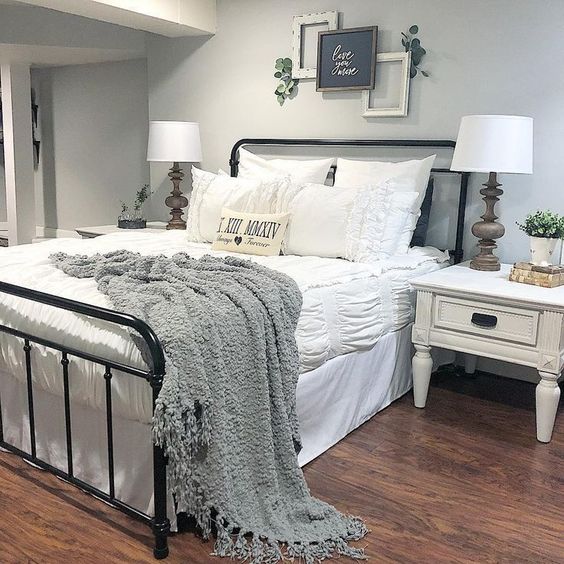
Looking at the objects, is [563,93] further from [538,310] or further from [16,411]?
[16,411]

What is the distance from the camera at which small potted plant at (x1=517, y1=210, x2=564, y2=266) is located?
2.69m

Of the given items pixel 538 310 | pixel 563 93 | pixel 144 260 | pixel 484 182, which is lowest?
pixel 538 310

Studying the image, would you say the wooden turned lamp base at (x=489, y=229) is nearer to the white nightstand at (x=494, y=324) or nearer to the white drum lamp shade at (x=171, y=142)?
the white nightstand at (x=494, y=324)

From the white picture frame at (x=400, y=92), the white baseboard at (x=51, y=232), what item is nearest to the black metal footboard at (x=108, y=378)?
the white picture frame at (x=400, y=92)

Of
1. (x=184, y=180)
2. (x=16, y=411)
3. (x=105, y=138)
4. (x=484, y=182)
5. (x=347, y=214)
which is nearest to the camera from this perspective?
(x=16, y=411)

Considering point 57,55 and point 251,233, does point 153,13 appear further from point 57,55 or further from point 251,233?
point 57,55

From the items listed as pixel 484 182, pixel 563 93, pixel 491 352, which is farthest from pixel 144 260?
pixel 563 93

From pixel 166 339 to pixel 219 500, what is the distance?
1.61 feet

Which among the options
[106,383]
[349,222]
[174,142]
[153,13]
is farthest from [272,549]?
[153,13]

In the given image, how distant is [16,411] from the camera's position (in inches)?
91.7

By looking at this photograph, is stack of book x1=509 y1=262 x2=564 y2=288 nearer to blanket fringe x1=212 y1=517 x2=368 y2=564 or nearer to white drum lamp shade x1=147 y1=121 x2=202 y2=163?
blanket fringe x1=212 y1=517 x2=368 y2=564

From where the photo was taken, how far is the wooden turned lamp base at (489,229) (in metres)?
2.96

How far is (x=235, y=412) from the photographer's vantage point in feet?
6.14

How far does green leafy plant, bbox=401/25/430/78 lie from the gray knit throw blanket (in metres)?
1.78
